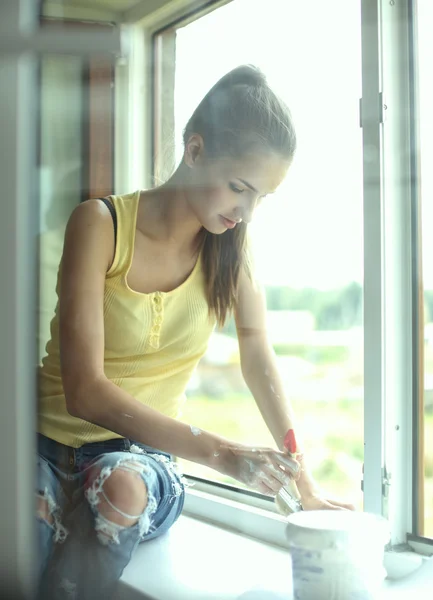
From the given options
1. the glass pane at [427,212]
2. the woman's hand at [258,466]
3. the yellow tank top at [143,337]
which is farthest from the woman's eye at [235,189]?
the woman's hand at [258,466]

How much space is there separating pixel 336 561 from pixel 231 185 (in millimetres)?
547

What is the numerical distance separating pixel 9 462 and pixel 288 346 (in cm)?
65

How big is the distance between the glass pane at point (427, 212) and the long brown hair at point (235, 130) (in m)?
0.21

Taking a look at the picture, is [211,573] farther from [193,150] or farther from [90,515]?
[193,150]

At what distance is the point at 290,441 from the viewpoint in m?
1.11

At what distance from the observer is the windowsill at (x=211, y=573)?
95cm

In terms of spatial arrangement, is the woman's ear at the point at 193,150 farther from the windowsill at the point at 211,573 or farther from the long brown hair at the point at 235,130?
the windowsill at the point at 211,573

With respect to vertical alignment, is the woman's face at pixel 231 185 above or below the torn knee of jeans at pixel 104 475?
above

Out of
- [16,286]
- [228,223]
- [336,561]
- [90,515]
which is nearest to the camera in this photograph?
[16,286]

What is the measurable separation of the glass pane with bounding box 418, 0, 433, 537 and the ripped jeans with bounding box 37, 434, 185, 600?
15.7 inches

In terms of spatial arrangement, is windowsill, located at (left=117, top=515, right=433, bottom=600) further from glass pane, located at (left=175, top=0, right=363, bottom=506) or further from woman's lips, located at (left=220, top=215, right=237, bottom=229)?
woman's lips, located at (left=220, top=215, right=237, bottom=229)

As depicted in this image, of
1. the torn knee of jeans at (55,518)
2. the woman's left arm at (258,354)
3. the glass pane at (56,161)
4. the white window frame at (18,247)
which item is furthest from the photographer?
the woman's left arm at (258,354)

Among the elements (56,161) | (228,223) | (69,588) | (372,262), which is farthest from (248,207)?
(69,588)

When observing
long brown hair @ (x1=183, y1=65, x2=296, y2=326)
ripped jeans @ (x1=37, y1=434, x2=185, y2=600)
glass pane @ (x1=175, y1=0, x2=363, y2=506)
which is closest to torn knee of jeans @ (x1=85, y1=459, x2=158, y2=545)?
ripped jeans @ (x1=37, y1=434, x2=185, y2=600)
